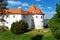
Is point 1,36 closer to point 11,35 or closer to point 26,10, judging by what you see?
point 11,35

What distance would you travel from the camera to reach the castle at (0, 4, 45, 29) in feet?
292

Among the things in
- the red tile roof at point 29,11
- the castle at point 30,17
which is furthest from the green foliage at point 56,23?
the red tile roof at point 29,11

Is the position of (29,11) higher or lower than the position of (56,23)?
higher

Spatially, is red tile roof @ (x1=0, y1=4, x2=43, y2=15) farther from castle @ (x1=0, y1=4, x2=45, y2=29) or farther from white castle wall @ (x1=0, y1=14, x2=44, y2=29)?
white castle wall @ (x1=0, y1=14, x2=44, y2=29)

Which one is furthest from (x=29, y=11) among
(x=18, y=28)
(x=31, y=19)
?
(x=18, y=28)

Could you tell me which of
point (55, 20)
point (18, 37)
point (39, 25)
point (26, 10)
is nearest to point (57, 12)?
point (55, 20)

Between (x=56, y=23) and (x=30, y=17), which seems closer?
(x=56, y=23)

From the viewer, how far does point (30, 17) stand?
9294 centimetres

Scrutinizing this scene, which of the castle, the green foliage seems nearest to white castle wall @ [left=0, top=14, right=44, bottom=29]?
the castle

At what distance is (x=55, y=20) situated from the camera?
185 feet

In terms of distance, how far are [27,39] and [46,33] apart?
786cm

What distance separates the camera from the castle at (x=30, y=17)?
292 feet

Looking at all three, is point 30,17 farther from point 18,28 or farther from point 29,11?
point 18,28

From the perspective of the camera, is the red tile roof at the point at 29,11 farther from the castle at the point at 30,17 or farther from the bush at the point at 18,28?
the bush at the point at 18,28
